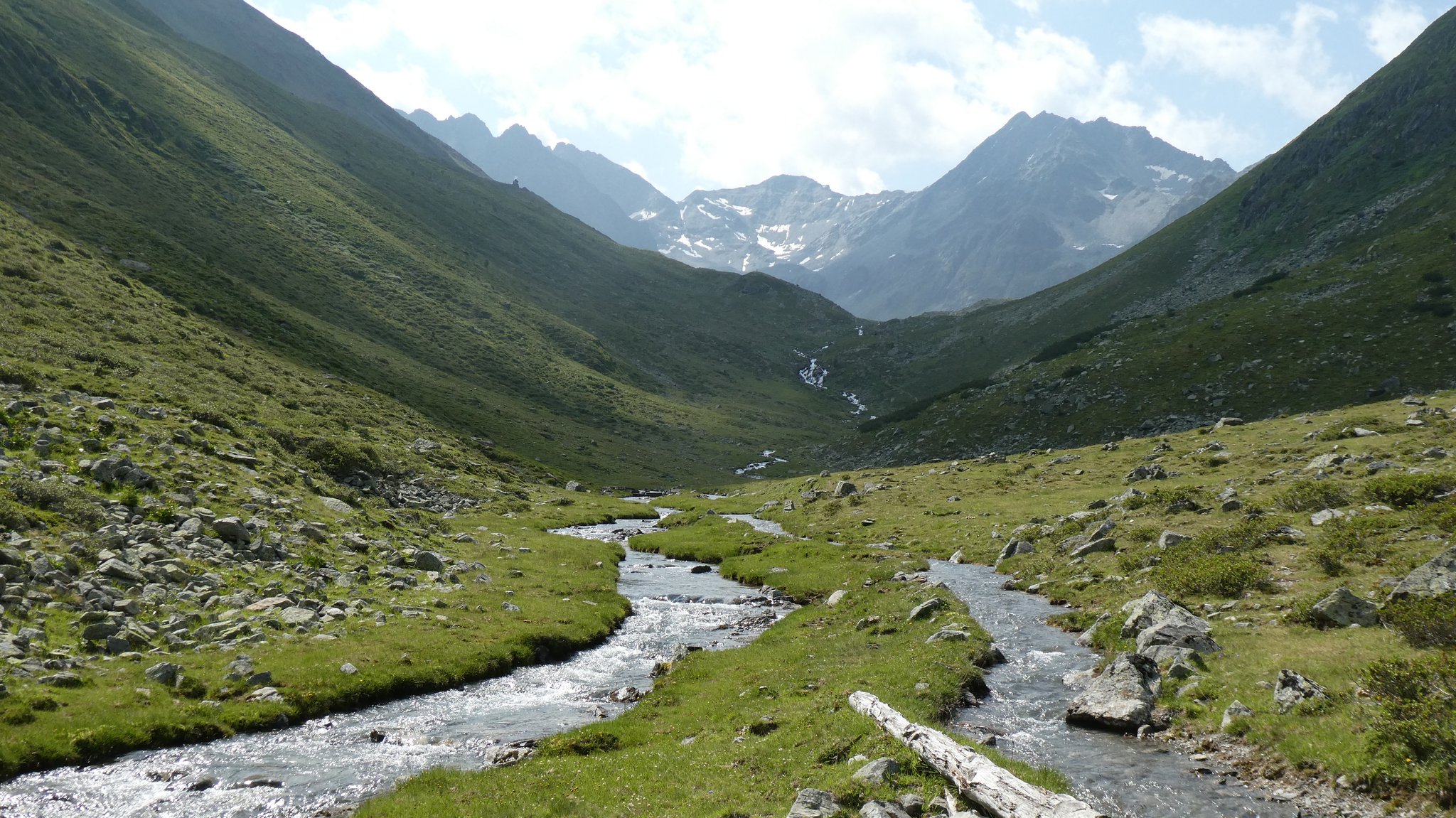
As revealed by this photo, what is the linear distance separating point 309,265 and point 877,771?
152m

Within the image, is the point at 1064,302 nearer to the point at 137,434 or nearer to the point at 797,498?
the point at 797,498

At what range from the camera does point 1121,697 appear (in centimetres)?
1880

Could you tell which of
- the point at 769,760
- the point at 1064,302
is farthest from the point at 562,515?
the point at 1064,302

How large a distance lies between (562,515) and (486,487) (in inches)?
388

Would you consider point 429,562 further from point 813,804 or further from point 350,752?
point 813,804

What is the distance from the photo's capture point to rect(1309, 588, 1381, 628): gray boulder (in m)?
19.3

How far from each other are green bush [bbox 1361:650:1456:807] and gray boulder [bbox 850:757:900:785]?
9.20m

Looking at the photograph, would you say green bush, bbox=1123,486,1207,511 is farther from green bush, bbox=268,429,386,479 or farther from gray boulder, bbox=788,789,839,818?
green bush, bbox=268,429,386,479

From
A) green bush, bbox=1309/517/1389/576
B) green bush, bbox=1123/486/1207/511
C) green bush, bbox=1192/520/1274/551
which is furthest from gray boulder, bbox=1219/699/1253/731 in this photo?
green bush, bbox=1123/486/1207/511

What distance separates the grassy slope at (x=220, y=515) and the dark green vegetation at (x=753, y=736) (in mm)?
8196

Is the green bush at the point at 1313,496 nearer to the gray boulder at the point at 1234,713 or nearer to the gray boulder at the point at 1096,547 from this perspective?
the gray boulder at the point at 1096,547

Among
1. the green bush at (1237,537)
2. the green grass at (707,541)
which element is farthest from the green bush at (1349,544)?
the green grass at (707,541)

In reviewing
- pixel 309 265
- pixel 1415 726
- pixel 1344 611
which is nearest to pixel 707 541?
pixel 1344 611

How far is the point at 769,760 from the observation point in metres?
17.4
